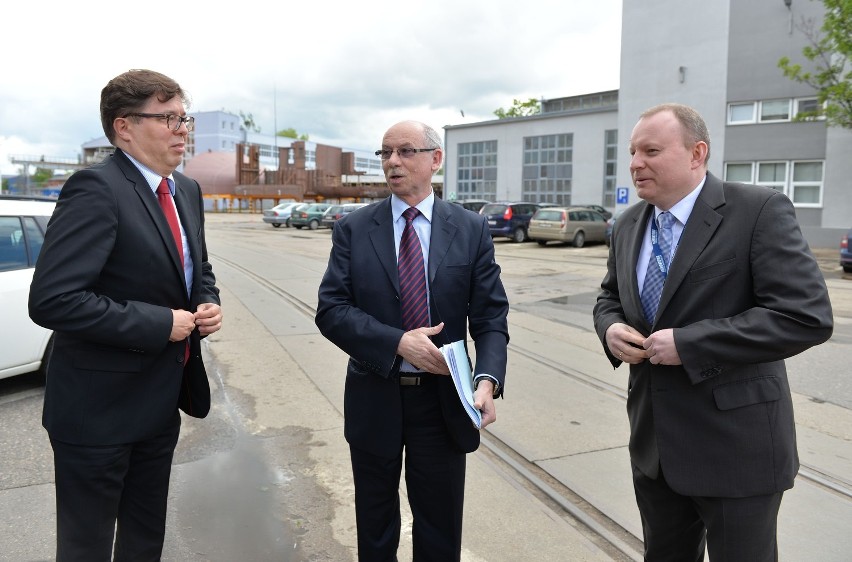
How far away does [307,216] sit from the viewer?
39.4 meters

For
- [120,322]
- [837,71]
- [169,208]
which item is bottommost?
[120,322]

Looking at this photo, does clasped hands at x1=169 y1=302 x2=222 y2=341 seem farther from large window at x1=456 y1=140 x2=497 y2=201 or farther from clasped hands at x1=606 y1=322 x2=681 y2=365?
large window at x1=456 y1=140 x2=497 y2=201

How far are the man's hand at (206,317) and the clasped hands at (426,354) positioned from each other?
2.39 feet

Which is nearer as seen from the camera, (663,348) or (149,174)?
(663,348)

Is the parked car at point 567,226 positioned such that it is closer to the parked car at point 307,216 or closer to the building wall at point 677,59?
the building wall at point 677,59

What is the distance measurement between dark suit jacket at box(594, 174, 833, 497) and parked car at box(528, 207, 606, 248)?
75.8 ft

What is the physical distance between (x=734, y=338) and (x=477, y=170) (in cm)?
4695

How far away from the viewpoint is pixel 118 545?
262 centimetres

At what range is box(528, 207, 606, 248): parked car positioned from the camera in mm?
25047

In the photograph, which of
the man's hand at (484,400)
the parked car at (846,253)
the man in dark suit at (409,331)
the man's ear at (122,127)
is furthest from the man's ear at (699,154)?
the parked car at (846,253)

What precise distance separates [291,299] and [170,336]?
30.5 ft

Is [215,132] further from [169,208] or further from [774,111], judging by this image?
[169,208]

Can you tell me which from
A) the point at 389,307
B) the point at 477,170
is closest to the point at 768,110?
the point at 477,170

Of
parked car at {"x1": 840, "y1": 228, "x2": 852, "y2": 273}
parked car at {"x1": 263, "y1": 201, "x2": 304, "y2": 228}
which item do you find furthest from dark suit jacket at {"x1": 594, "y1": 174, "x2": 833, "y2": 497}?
parked car at {"x1": 263, "y1": 201, "x2": 304, "y2": 228}
